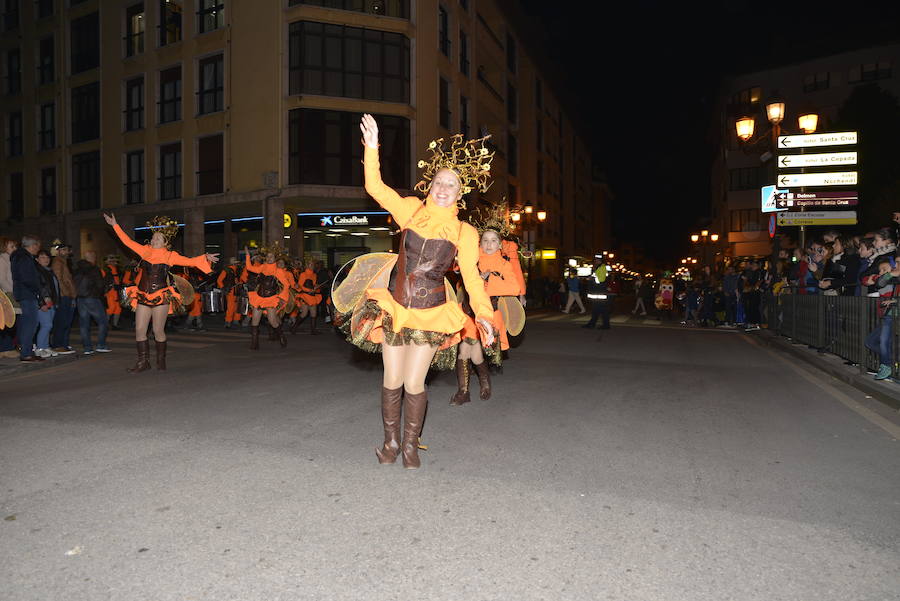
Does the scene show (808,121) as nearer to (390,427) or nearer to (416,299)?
(416,299)

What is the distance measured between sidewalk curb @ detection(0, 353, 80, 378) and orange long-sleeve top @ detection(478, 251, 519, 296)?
6.76m

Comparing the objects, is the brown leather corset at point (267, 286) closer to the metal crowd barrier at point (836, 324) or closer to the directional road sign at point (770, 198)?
the metal crowd barrier at point (836, 324)

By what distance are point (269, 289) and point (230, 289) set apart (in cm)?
684

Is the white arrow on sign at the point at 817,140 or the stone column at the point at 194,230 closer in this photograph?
the white arrow on sign at the point at 817,140

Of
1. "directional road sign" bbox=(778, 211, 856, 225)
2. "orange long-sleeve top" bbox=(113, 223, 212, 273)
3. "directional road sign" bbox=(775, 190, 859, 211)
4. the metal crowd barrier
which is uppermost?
"directional road sign" bbox=(775, 190, 859, 211)

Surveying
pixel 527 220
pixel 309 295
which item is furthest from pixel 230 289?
pixel 527 220

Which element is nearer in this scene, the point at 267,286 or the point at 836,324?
the point at 836,324

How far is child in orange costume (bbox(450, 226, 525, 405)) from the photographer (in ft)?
24.4

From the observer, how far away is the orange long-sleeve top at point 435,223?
4.80 meters

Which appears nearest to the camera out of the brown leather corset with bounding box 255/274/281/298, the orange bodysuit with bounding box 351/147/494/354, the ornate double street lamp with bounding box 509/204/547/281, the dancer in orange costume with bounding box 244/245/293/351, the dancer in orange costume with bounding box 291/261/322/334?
the orange bodysuit with bounding box 351/147/494/354

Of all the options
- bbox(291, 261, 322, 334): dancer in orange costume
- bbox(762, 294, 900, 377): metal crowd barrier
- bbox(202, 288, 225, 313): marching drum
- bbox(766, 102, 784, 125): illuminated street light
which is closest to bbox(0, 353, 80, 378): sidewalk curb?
bbox(291, 261, 322, 334): dancer in orange costume

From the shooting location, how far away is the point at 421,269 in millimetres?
4840

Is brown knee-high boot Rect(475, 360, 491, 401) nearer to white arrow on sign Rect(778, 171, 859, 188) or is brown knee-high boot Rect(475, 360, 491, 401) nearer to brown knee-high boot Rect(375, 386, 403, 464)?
brown knee-high boot Rect(375, 386, 403, 464)

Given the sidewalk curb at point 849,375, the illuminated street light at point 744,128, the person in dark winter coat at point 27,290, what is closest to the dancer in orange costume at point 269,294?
the person in dark winter coat at point 27,290
